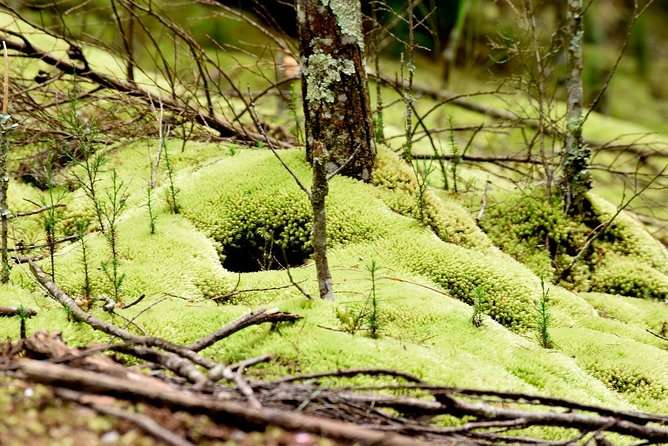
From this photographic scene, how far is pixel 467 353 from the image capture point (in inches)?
124

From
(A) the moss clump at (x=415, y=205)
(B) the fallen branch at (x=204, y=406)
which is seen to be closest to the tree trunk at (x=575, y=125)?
(A) the moss clump at (x=415, y=205)

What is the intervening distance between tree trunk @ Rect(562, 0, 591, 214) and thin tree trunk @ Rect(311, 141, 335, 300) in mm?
2452

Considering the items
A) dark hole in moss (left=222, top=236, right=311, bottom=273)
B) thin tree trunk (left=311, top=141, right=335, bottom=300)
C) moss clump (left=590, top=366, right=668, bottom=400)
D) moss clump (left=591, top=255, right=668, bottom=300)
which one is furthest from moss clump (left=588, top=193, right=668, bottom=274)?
thin tree trunk (left=311, top=141, right=335, bottom=300)

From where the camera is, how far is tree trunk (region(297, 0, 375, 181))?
402cm

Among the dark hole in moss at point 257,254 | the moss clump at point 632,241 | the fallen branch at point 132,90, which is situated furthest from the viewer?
the fallen branch at point 132,90

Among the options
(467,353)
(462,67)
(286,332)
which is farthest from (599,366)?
(462,67)

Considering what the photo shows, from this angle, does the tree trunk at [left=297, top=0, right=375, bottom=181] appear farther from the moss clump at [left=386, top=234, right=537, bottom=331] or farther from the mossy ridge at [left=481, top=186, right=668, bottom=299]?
the mossy ridge at [left=481, top=186, right=668, bottom=299]

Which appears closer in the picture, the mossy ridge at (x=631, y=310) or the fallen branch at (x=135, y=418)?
the fallen branch at (x=135, y=418)

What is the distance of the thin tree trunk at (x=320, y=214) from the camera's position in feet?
9.87

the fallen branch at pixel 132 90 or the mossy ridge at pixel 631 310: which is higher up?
the fallen branch at pixel 132 90

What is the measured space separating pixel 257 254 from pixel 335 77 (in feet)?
3.62

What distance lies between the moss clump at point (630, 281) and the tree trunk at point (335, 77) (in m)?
1.90

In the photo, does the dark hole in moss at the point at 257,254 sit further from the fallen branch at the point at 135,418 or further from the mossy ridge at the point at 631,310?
the fallen branch at the point at 135,418

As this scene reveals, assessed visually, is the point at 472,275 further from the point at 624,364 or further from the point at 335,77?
the point at 335,77
